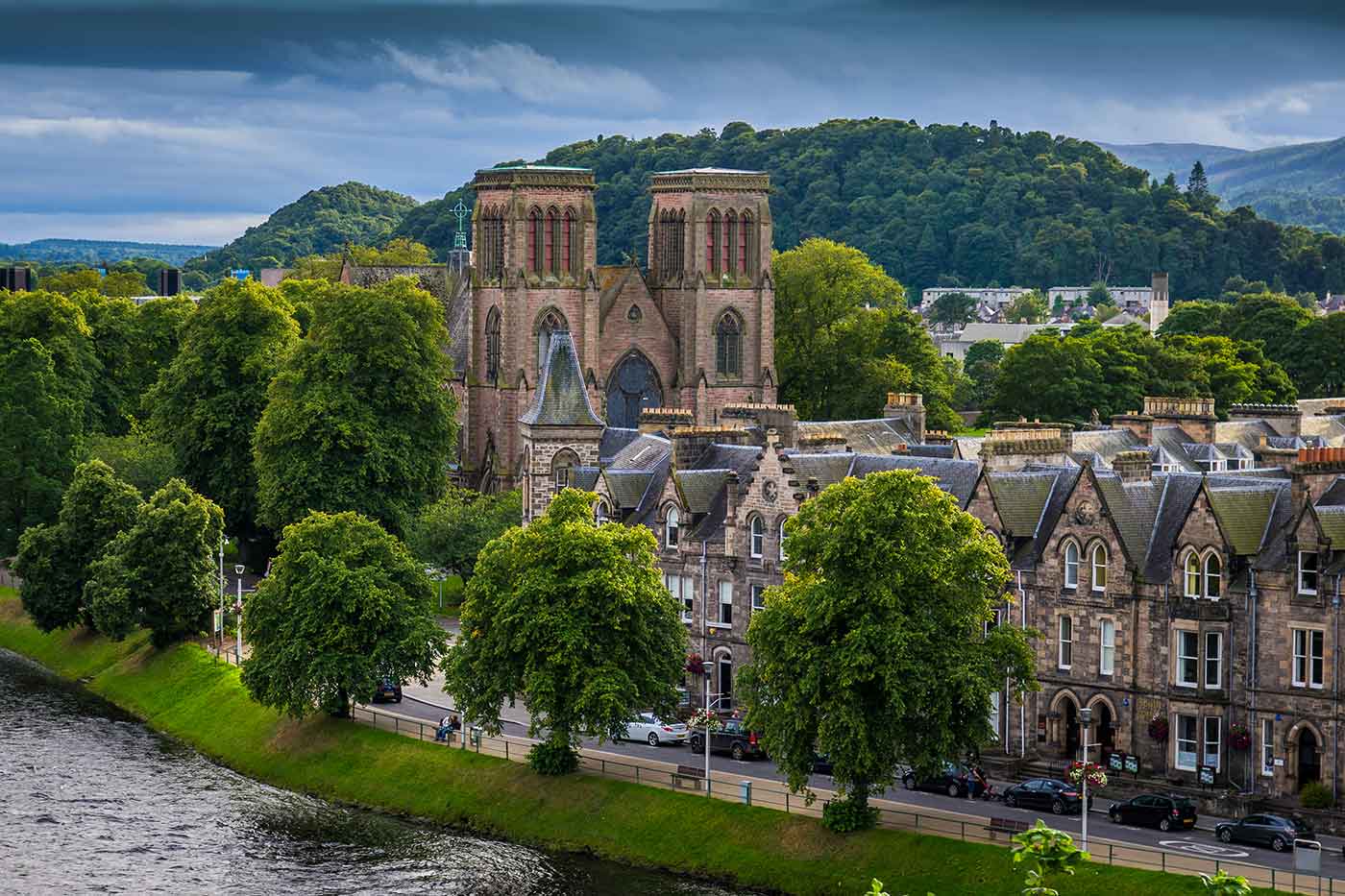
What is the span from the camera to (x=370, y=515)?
4525 inches

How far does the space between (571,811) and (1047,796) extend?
614 inches

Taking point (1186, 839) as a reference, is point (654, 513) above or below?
above

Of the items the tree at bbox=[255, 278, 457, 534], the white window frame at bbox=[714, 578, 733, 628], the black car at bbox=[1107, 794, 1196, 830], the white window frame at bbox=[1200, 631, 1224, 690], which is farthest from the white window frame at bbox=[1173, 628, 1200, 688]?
the tree at bbox=[255, 278, 457, 534]

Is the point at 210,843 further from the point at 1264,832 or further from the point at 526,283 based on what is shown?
the point at 526,283

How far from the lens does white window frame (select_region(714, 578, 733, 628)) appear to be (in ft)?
283

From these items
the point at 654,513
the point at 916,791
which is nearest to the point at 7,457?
the point at 654,513

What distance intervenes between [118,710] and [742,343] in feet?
188

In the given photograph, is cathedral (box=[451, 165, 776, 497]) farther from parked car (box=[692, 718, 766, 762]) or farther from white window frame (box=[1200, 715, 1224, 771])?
white window frame (box=[1200, 715, 1224, 771])

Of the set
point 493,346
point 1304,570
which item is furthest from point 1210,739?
point 493,346

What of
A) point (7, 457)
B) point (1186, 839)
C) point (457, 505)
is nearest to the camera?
point (1186, 839)

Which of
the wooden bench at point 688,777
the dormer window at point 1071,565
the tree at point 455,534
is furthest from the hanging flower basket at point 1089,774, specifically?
the tree at point 455,534

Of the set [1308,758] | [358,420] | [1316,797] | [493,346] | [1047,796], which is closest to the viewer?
[1316,797]

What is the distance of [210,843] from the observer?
250ft

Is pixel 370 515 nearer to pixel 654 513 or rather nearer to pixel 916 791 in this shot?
pixel 654 513
